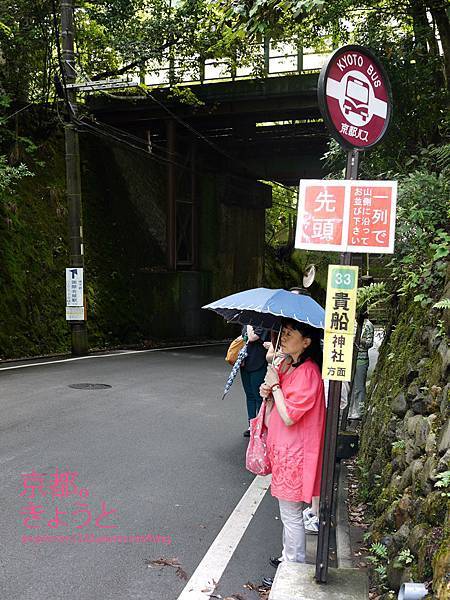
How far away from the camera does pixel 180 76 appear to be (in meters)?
18.1

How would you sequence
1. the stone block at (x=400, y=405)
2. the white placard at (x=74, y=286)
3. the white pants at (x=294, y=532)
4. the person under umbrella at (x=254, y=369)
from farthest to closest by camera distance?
the white placard at (x=74, y=286)
the person under umbrella at (x=254, y=369)
the stone block at (x=400, y=405)
the white pants at (x=294, y=532)

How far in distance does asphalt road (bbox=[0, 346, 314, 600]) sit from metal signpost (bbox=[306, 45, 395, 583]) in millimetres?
920

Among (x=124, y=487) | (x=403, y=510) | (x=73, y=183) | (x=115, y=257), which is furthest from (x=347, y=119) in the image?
(x=115, y=257)

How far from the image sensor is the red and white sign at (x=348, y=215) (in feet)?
11.4

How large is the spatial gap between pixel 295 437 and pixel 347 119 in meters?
2.02

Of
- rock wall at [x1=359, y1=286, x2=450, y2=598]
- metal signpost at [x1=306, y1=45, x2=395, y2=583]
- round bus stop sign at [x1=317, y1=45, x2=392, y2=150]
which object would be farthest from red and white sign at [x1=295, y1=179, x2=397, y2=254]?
rock wall at [x1=359, y1=286, x2=450, y2=598]

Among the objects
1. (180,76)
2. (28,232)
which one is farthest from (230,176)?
(28,232)

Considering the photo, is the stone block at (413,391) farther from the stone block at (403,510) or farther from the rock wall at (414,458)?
the stone block at (403,510)

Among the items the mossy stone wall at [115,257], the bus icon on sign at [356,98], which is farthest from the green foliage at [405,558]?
the mossy stone wall at [115,257]

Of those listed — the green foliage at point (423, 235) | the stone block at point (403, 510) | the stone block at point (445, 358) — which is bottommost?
the stone block at point (403, 510)

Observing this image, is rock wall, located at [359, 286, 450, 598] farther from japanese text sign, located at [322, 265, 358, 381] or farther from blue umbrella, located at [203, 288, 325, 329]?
blue umbrella, located at [203, 288, 325, 329]

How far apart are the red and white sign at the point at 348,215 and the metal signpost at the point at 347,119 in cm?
1

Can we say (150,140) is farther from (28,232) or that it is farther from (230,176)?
(28,232)

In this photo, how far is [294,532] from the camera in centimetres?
389
